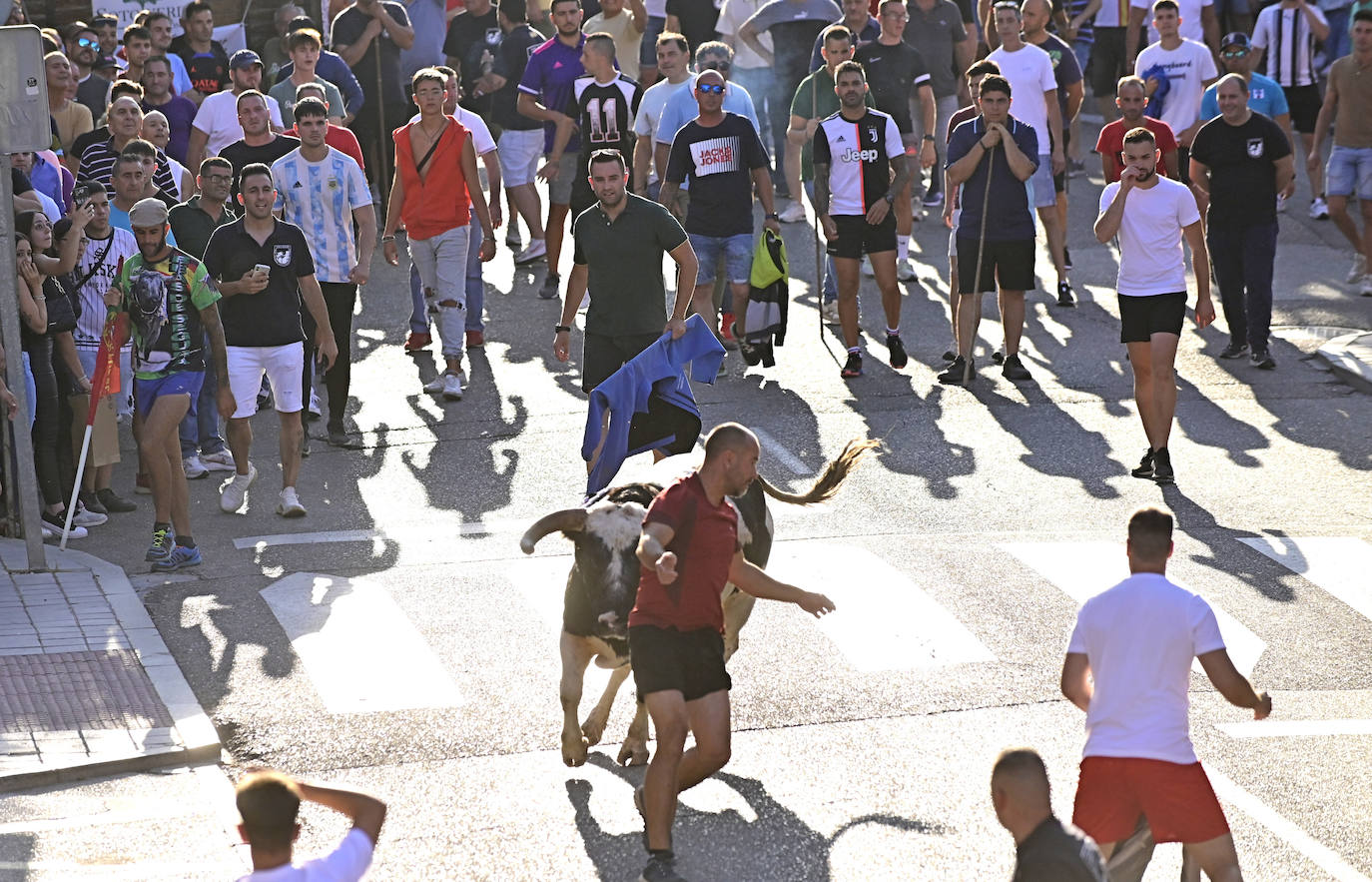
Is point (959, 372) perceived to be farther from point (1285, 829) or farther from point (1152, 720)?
point (1152, 720)

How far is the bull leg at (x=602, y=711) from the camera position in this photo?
8.16 metres

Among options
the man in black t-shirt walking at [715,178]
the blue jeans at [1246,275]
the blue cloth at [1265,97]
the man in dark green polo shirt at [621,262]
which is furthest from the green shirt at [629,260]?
the blue cloth at [1265,97]

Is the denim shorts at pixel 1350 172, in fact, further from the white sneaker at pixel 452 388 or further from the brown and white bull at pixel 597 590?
the brown and white bull at pixel 597 590

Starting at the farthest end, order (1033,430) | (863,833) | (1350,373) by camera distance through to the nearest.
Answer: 1. (1350,373)
2. (1033,430)
3. (863,833)

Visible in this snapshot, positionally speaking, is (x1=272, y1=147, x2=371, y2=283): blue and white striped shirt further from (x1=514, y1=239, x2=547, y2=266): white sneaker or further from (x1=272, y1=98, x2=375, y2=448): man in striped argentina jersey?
(x1=514, y1=239, x2=547, y2=266): white sneaker

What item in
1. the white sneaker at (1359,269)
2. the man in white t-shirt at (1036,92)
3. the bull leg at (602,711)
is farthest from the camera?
the white sneaker at (1359,269)

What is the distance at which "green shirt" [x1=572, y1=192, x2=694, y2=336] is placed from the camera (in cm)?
1151

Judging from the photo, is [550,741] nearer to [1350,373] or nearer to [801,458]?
[801,458]

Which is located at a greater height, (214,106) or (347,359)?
(214,106)

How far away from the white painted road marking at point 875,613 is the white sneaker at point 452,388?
4034 millimetres

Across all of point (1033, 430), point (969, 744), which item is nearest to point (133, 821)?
point (969, 744)

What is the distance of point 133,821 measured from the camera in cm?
778

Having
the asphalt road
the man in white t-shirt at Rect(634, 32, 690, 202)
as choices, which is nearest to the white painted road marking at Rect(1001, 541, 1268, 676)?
the asphalt road

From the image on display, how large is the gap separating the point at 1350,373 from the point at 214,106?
9.36 meters
